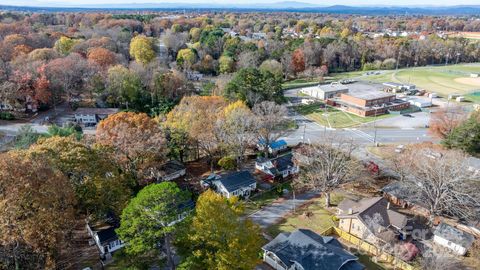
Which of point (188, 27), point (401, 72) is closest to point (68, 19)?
point (188, 27)

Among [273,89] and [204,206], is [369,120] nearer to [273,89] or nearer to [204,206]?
[273,89]

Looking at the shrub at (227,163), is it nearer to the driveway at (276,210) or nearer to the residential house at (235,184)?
A: the residential house at (235,184)

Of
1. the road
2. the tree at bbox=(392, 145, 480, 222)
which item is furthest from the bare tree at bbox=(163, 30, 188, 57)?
the tree at bbox=(392, 145, 480, 222)

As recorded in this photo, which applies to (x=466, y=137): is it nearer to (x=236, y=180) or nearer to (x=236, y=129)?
(x=236, y=129)

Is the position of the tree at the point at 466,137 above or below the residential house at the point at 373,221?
above

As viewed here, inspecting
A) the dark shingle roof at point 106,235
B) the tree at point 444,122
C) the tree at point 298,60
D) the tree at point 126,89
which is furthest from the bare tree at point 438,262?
the tree at point 298,60

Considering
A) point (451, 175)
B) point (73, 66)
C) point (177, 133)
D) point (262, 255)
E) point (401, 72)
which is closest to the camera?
point (262, 255)
